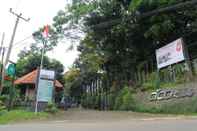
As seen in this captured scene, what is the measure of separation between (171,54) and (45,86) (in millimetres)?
8831

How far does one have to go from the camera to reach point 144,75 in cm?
3297

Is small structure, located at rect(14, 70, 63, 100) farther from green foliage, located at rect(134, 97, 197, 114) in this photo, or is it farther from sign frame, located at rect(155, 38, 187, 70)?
green foliage, located at rect(134, 97, 197, 114)

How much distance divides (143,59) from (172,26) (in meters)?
5.10

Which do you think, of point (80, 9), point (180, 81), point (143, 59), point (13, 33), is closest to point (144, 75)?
point (143, 59)

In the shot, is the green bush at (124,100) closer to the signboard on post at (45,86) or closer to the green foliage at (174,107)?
the green foliage at (174,107)

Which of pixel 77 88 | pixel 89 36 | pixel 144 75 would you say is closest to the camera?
pixel 144 75

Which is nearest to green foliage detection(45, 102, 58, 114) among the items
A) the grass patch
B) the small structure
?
the grass patch

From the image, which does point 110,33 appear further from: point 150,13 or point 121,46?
point 150,13

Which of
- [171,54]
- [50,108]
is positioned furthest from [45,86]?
[171,54]

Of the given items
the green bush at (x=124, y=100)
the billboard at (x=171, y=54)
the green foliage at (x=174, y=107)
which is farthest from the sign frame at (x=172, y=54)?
the green foliage at (x=174, y=107)

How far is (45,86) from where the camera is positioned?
1054 inches

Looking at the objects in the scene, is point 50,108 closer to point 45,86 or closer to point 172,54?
point 45,86

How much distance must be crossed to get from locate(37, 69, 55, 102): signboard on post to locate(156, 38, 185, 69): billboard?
8.04 m

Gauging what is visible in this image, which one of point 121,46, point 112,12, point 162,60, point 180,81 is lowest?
point 180,81
